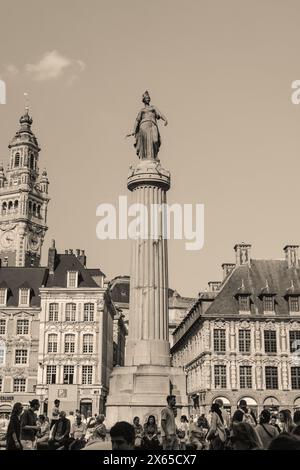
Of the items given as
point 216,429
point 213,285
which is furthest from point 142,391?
point 213,285

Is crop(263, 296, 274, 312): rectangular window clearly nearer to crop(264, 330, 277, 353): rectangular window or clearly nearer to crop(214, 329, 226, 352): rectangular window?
crop(264, 330, 277, 353): rectangular window

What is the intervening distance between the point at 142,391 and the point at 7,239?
9291cm

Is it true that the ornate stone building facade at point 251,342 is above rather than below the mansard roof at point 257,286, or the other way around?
below

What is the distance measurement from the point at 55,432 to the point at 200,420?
4916mm

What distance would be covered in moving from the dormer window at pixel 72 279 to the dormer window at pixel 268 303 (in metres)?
16.4

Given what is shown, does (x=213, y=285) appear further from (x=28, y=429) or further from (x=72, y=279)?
(x=28, y=429)

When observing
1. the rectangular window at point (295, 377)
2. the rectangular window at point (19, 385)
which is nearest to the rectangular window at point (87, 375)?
the rectangular window at point (19, 385)

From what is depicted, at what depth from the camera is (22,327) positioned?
54.0 m

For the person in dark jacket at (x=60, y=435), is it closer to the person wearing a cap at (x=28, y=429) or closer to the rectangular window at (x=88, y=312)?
the person wearing a cap at (x=28, y=429)

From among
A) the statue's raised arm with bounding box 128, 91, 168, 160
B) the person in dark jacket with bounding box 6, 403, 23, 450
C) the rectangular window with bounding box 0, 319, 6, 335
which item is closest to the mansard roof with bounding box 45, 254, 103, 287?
the rectangular window with bounding box 0, 319, 6, 335

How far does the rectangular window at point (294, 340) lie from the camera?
4650cm

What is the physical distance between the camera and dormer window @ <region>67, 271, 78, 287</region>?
178 feet
